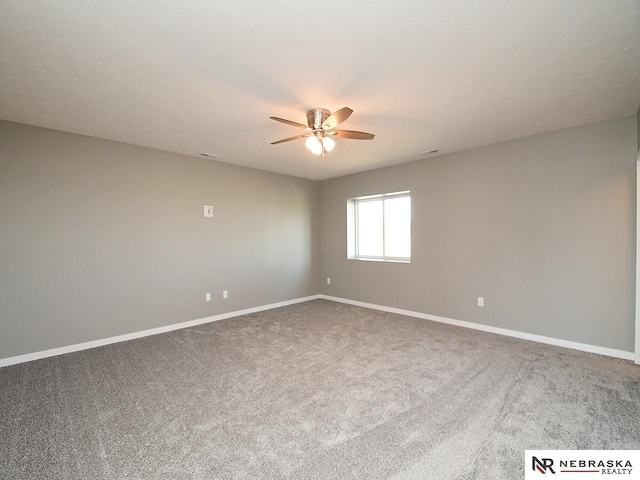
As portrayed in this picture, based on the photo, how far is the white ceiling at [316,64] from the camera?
154cm

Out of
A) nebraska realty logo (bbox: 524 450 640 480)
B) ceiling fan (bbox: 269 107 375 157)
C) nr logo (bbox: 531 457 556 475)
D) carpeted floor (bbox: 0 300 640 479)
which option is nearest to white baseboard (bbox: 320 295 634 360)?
carpeted floor (bbox: 0 300 640 479)

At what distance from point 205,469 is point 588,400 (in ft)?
8.99

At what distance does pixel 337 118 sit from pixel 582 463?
2778 mm

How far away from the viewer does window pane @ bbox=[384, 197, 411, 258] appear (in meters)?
4.82

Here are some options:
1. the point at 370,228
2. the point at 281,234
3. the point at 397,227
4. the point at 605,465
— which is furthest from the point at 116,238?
the point at 605,465

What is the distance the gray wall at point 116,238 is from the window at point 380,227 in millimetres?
1655

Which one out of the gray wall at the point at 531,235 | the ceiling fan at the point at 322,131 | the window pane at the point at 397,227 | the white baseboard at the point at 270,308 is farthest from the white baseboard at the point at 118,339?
the ceiling fan at the point at 322,131

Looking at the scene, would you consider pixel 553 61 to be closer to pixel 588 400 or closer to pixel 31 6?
pixel 588 400

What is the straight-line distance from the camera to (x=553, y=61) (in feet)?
6.44

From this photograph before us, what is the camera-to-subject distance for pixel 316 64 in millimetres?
1971

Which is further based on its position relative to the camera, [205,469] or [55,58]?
[55,58]

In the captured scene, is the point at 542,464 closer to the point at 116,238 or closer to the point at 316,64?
the point at 316,64

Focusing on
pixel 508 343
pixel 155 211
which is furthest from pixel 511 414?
pixel 155 211

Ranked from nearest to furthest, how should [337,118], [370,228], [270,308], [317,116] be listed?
[337,118] < [317,116] < [270,308] < [370,228]
